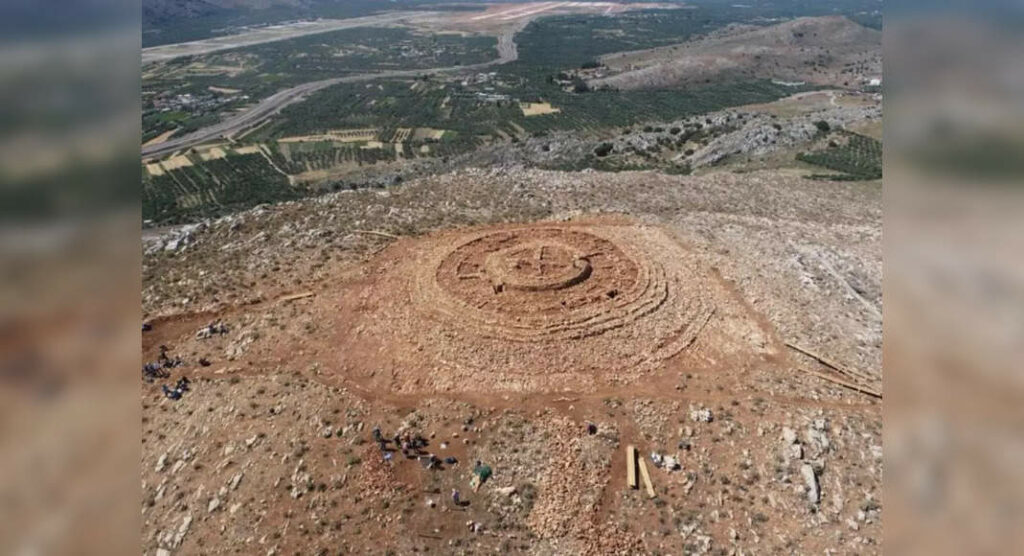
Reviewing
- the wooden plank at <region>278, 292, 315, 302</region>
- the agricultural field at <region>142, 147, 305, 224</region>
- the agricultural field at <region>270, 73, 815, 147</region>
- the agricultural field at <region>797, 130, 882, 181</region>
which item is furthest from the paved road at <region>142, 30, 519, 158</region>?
the agricultural field at <region>797, 130, 882, 181</region>

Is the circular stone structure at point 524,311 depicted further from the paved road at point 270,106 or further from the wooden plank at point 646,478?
the paved road at point 270,106

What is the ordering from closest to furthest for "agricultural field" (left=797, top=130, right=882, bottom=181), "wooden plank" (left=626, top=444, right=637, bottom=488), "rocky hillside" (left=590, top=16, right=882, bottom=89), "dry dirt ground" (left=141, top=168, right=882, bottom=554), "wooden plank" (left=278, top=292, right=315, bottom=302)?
1. "dry dirt ground" (left=141, top=168, right=882, bottom=554)
2. "wooden plank" (left=626, top=444, right=637, bottom=488)
3. "wooden plank" (left=278, top=292, right=315, bottom=302)
4. "agricultural field" (left=797, top=130, right=882, bottom=181)
5. "rocky hillside" (left=590, top=16, right=882, bottom=89)

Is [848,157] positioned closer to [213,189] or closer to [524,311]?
[524,311]

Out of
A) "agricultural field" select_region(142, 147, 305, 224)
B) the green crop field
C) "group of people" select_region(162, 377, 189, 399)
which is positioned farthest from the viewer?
"agricultural field" select_region(142, 147, 305, 224)

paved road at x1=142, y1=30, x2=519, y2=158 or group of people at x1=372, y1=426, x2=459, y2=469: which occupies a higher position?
paved road at x1=142, y1=30, x2=519, y2=158

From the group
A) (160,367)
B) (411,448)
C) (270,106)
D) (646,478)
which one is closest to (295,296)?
(160,367)

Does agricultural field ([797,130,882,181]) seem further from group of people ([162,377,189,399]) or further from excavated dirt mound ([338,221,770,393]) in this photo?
group of people ([162,377,189,399])
